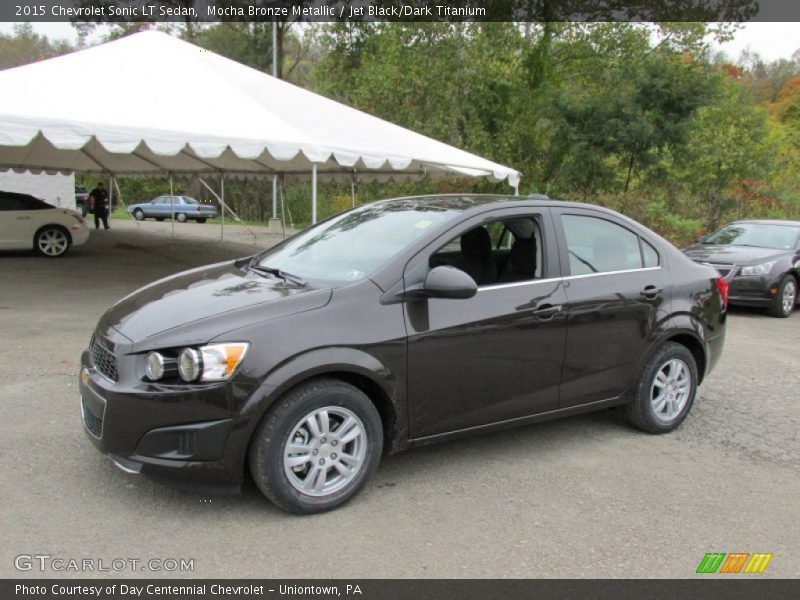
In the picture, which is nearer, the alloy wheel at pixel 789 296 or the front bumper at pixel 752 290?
the front bumper at pixel 752 290

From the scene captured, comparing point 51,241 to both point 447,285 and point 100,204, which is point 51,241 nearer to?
point 100,204

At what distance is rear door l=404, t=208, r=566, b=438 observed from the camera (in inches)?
150

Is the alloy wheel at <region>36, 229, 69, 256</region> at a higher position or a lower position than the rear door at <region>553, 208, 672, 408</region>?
lower

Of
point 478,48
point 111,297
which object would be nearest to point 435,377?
point 111,297

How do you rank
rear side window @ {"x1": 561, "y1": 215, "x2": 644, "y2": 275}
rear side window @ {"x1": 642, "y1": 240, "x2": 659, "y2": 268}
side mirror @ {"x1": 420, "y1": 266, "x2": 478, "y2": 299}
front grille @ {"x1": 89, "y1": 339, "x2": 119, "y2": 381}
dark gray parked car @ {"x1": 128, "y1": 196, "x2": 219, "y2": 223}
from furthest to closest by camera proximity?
dark gray parked car @ {"x1": 128, "y1": 196, "x2": 219, "y2": 223}, rear side window @ {"x1": 642, "y1": 240, "x2": 659, "y2": 268}, rear side window @ {"x1": 561, "y1": 215, "x2": 644, "y2": 275}, side mirror @ {"x1": 420, "y1": 266, "x2": 478, "y2": 299}, front grille @ {"x1": 89, "y1": 339, "x2": 119, "y2": 381}

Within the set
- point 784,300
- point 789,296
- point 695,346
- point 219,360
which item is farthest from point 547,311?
point 789,296

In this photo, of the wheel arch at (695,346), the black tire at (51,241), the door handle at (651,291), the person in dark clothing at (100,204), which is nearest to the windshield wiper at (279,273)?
the door handle at (651,291)

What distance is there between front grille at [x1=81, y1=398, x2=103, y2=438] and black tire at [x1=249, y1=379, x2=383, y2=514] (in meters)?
0.81

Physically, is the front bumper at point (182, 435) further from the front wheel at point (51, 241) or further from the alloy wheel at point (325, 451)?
the front wheel at point (51, 241)

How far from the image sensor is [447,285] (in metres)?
3.67

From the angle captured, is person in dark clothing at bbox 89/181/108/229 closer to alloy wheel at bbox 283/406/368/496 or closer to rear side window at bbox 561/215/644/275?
rear side window at bbox 561/215/644/275

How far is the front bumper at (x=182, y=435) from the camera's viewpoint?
10.7 ft

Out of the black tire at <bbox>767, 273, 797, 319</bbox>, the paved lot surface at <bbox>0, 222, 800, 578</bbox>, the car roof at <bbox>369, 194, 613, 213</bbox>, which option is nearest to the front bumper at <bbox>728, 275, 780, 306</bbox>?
the black tire at <bbox>767, 273, 797, 319</bbox>

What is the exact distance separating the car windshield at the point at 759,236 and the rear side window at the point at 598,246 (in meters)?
7.83
